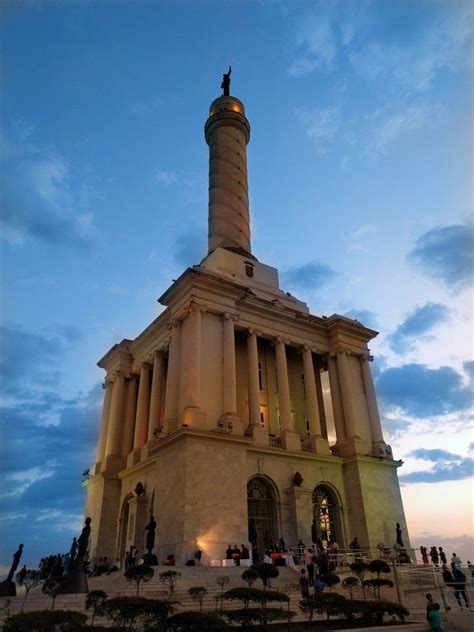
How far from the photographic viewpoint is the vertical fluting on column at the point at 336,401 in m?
36.2

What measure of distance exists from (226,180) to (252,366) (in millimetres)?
23783

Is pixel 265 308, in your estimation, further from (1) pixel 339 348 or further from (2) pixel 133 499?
(2) pixel 133 499

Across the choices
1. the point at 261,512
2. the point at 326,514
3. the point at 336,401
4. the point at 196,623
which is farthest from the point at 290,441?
the point at 196,623

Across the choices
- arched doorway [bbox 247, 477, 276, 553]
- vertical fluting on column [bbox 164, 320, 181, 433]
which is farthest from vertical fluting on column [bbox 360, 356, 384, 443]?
vertical fluting on column [bbox 164, 320, 181, 433]

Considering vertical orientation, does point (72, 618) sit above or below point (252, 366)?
below

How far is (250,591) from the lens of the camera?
45.3 ft

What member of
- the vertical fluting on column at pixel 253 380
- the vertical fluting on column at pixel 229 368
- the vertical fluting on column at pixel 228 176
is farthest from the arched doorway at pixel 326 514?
the vertical fluting on column at pixel 228 176

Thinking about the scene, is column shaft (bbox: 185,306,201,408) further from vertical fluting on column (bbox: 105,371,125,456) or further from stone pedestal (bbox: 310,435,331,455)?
vertical fluting on column (bbox: 105,371,125,456)

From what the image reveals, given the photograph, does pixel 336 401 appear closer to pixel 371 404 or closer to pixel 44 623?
pixel 371 404

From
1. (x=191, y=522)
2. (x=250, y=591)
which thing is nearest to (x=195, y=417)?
(x=191, y=522)

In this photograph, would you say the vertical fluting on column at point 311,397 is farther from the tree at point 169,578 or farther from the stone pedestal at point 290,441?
the tree at point 169,578

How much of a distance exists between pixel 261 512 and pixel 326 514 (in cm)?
532

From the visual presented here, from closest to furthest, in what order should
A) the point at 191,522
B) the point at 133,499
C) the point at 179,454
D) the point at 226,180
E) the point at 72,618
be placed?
the point at 72,618 → the point at 191,522 → the point at 179,454 → the point at 133,499 → the point at 226,180

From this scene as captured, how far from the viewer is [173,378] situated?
31531 mm
